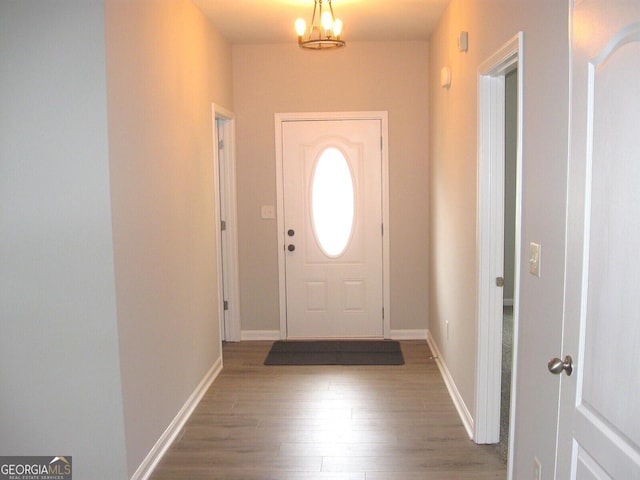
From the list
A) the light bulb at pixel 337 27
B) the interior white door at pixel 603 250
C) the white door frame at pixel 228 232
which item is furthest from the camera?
the white door frame at pixel 228 232

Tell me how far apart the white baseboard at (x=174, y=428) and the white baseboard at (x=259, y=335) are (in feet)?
3.09

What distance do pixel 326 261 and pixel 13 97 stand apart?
326 centimetres

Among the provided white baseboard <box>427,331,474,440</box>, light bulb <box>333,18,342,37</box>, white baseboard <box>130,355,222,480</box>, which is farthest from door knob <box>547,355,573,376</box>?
light bulb <box>333,18,342,37</box>

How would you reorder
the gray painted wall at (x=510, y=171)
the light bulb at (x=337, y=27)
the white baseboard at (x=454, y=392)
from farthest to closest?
the gray painted wall at (x=510, y=171), the light bulb at (x=337, y=27), the white baseboard at (x=454, y=392)

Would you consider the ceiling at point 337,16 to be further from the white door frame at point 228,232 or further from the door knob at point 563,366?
the door knob at point 563,366

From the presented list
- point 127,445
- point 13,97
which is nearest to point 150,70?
point 13,97

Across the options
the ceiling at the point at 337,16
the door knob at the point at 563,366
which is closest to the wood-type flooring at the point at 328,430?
the door knob at the point at 563,366

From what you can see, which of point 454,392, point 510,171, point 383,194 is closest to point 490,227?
point 454,392

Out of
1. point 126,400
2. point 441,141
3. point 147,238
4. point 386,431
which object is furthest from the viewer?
point 441,141

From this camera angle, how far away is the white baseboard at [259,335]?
17.7ft

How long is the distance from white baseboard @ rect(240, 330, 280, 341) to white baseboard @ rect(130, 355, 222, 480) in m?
0.94

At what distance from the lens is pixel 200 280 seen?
3934 mm

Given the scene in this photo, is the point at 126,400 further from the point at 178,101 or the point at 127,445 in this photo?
the point at 178,101

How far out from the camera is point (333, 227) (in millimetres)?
5277
